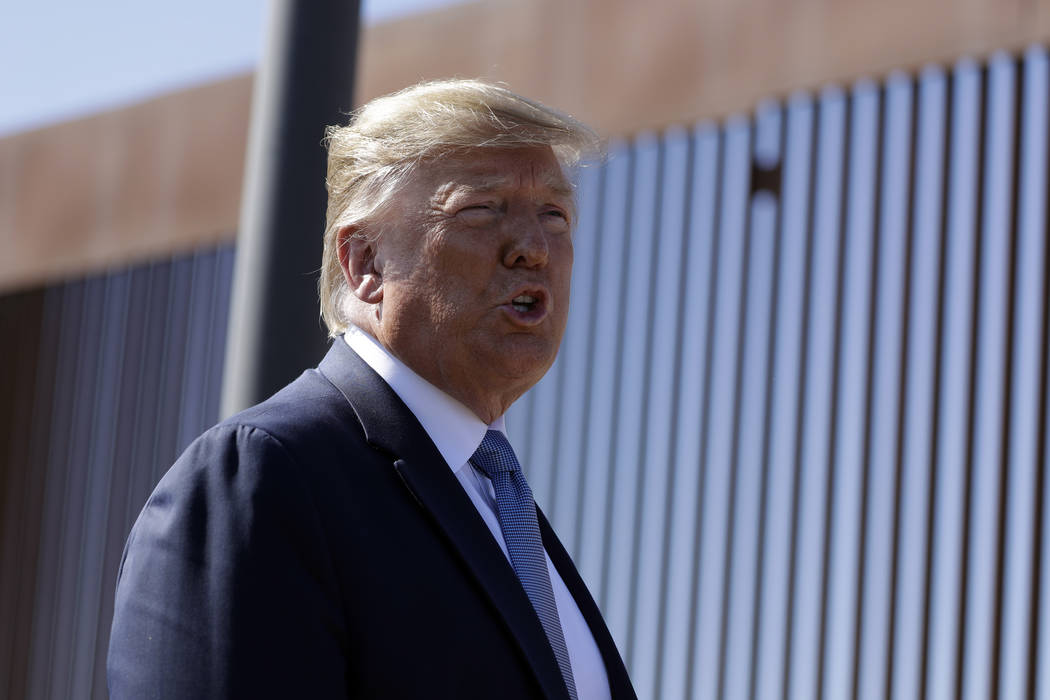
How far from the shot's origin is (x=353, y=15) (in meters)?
2.37

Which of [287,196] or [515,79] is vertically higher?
[515,79]

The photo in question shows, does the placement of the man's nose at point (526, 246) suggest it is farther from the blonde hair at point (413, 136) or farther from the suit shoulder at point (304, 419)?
the suit shoulder at point (304, 419)

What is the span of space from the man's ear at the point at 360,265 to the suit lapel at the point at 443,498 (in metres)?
0.09

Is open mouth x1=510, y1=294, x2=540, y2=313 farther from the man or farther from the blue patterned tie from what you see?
the blue patterned tie

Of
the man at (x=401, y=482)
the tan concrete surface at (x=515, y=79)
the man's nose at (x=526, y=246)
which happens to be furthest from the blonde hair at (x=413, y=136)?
the tan concrete surface at (x=515, y=79)

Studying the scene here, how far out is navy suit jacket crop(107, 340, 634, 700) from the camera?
1.32 m

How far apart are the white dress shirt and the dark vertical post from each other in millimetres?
543

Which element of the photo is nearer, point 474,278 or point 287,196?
point 474,278

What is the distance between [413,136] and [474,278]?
0.21m

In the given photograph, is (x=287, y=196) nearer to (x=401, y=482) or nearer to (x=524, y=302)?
(x=524, y=302)

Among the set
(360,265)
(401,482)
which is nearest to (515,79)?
(360,265)

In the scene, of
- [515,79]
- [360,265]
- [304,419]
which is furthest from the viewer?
[515,79]

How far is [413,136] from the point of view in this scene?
170 cm

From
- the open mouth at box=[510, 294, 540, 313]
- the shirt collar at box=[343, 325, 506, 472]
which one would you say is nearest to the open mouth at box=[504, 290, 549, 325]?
the open mouth at box=[510, 294, 540, 313]
